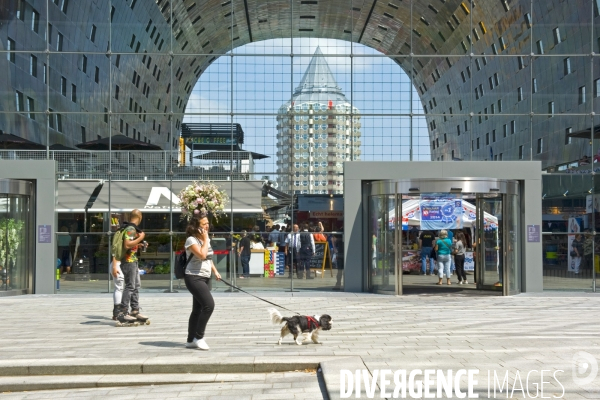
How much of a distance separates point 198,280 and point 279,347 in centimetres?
154

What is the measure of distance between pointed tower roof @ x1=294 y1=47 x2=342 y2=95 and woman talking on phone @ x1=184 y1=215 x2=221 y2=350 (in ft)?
41.6

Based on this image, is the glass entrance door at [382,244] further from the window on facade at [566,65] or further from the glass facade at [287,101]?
the window on facade at [566,65]

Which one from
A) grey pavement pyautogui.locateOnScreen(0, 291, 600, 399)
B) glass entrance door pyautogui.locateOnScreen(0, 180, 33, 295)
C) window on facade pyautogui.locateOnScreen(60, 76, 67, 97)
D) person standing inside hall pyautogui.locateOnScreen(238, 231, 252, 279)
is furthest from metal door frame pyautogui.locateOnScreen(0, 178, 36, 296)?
person standing inside hall pyautogui.locateOnScreen(238, 231, 252, 279)

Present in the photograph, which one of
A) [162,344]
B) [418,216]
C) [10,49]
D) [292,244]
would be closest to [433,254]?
[418,216]

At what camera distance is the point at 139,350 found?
11062mm

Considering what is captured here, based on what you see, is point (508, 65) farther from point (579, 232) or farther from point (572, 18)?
point (579, 232)

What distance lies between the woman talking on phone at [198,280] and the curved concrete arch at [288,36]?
40.1 feet

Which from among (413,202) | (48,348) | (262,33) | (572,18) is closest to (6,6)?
(262,33)

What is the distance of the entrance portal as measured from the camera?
2086cm

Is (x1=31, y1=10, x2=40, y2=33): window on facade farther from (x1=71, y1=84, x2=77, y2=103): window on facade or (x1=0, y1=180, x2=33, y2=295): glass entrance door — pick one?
(x1=0, y1=180, x2=33, y2=295): glass entrance door

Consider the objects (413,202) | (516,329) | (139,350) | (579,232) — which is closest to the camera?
(139,350)

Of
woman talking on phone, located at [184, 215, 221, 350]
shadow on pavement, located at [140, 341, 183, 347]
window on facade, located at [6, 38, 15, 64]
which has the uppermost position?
window on facade, located at [6, 38, 15, 64]

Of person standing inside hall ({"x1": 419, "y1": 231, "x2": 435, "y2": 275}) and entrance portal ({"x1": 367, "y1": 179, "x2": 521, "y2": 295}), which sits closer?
entrance portal ({"x1": 367, "y1": 179, "x2": 521, "y2": 295})

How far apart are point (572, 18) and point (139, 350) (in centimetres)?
1713
